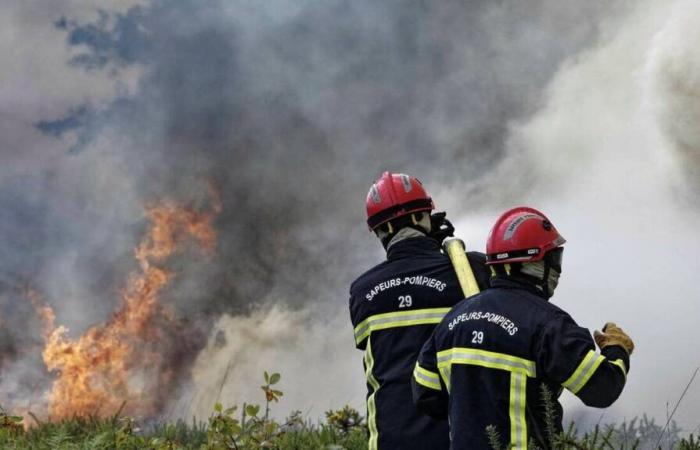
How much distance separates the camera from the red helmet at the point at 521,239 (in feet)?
14.6

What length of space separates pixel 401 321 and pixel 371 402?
1.87 feet

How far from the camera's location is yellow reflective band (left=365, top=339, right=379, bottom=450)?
5289 mm

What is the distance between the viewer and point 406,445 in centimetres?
510

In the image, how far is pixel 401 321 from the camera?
17.4ft

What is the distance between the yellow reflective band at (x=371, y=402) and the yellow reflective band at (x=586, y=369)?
1.71 meters

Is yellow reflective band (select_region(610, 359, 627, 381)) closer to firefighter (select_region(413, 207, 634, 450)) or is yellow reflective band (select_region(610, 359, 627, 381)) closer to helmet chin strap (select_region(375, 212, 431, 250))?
firefighter (select_region(413, 207, 634, 450))

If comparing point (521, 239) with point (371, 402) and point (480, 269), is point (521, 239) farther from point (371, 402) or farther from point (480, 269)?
point (371, 402)

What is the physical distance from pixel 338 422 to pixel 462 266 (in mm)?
3383

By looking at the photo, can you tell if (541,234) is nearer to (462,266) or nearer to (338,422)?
(462,266)

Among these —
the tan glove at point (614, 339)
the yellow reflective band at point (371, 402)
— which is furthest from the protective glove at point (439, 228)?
the tan glove at point (614, 339)

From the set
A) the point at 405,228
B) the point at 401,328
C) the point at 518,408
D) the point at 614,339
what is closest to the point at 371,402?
the point at 401,328

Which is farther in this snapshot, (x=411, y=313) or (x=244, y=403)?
(x=244, y=403)

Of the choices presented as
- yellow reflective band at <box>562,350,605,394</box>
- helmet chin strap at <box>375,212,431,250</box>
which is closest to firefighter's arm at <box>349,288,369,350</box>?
helmet chin strap at <box>375,212,431,250</box>

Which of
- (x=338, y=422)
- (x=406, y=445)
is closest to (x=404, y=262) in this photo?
(x=406, y=445)
